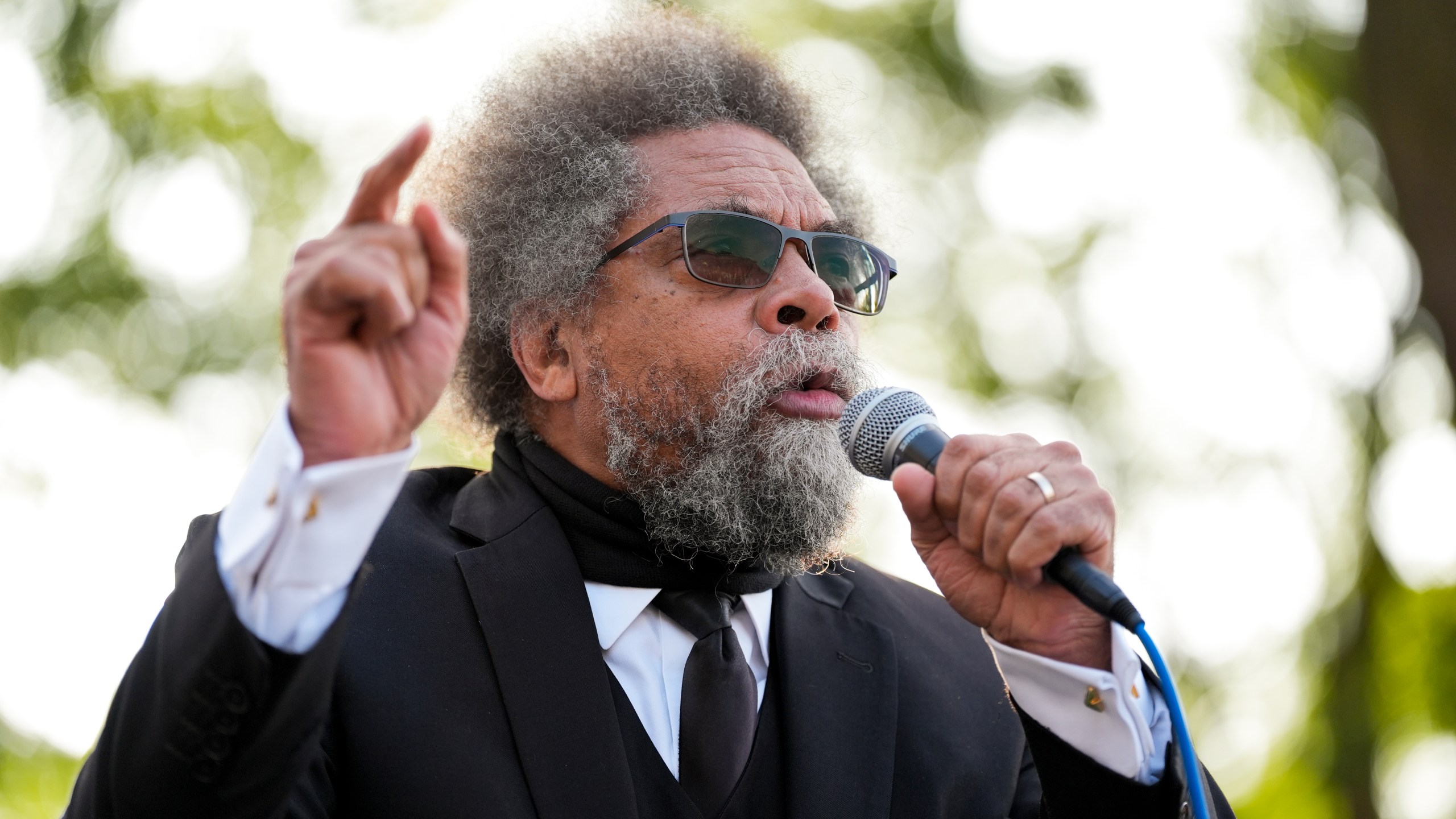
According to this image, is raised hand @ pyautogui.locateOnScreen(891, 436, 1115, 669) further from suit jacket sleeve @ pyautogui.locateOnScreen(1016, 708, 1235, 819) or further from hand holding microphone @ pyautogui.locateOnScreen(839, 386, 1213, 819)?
suit jacket sleeve @ pyautogui.locateOnScreen(1016, 708, 1235, 819)

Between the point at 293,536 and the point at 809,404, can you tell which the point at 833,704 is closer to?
the point at 809,404

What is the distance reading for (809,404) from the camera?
3.23 meters

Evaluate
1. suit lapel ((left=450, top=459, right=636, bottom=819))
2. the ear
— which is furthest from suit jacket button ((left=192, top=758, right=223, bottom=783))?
the ear

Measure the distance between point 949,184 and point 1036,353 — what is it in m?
2.29

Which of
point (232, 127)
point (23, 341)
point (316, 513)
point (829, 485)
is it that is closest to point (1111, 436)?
point (232, 127)

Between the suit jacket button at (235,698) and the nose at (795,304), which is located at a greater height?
the suit jacket button at (235,698)

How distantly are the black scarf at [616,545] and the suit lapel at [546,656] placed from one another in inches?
2.3

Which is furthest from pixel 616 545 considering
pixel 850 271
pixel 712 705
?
pixel 850 271

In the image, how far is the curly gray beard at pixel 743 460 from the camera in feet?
10.6

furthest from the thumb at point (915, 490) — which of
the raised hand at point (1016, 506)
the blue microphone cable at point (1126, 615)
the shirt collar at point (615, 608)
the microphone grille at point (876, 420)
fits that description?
the shirt collar at point (615, 608)

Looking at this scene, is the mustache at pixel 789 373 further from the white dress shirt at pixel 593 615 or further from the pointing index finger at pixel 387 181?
the pointing index finger at pixel 387 181

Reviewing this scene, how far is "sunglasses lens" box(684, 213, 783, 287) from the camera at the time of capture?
3.35 m

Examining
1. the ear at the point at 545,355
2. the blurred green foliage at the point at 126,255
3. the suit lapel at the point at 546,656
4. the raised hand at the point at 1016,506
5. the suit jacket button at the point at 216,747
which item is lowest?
the blurred green foliage at the point at 126,255

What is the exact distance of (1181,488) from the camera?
48.1 feet
